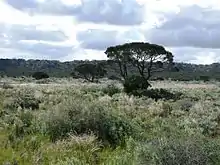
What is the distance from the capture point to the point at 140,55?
60.6 m

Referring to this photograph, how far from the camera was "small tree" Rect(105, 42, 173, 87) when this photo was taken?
59.9 m

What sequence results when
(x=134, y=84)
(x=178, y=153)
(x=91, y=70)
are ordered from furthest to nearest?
1. (x=91, y=70)
2. (x=134, y=84)
3. (x=178, y=153)

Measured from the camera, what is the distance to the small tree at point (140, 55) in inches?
2359

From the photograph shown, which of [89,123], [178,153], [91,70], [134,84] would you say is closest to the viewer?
[178,153]

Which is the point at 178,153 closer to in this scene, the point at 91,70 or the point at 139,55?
the point at 139,55

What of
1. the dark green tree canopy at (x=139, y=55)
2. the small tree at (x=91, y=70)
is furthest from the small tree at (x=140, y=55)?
the small tree at (x=91, y=70)

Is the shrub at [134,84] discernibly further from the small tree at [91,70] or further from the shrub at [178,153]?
the small tree at [91,70]

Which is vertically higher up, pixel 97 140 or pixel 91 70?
pixel 97 140

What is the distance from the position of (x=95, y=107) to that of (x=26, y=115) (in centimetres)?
346

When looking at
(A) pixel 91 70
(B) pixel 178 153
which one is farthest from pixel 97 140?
(A) pixel 91 70

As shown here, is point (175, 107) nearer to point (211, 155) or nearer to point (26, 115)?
point (26, 115)

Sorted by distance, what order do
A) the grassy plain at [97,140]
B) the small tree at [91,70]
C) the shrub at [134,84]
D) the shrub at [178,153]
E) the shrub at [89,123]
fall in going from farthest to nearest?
the small tree at [91,70] → the shrub at [134,84] → the shrub at [89,123] → the grassy plain at [97,140] → the shrub at [178,153]

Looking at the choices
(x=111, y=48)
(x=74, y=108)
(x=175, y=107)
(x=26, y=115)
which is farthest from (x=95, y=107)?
(x=111, y=48)

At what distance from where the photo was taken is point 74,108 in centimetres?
1344
